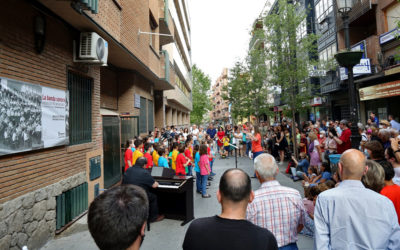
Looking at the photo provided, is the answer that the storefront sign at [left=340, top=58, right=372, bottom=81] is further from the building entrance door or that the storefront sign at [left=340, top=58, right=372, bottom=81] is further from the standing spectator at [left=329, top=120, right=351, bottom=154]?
the building entrance door

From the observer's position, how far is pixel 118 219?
4.94 ft

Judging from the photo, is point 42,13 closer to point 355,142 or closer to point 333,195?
point 333,195

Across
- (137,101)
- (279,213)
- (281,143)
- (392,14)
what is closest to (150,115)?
(137,101)

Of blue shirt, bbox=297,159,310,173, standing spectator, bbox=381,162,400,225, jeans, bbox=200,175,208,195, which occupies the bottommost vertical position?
jeans, bbox=200,175,208,195

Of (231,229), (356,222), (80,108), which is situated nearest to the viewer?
(231,229)

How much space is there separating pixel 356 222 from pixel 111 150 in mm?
8644

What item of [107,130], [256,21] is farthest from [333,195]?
[256,21]

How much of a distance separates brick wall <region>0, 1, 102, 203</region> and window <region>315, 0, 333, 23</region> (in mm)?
20412

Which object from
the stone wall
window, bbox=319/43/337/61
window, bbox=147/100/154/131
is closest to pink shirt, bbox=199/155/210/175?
the stone wall

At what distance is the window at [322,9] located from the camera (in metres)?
19.9

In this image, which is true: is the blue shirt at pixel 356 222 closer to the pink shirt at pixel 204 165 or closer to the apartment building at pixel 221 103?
the pink shirt at pixel 204 165

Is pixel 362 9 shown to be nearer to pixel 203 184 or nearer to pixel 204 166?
pixel 204 166

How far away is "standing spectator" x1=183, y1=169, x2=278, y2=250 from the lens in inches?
64.7

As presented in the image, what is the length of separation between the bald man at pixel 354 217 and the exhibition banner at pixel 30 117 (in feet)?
14.7
